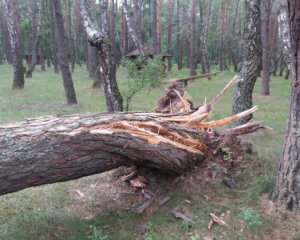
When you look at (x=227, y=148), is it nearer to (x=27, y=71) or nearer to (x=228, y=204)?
(x=228, y=204)

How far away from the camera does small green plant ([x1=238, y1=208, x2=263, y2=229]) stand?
4488 mm

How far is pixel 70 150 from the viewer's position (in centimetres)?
418

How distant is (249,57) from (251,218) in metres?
3.88

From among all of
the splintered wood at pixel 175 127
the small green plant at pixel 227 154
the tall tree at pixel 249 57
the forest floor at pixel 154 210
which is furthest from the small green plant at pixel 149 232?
the tall tree at pixel 249 57

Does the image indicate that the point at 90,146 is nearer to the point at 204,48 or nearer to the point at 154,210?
the point at 154,210

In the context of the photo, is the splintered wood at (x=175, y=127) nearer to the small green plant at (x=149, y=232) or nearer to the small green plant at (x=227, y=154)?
the small green plant at (x=227, y=154)

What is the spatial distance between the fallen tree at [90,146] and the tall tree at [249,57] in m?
2.74

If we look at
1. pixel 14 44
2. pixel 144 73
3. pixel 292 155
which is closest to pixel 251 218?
pixel 292 155

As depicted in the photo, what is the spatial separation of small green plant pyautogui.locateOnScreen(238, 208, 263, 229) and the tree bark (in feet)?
3.22

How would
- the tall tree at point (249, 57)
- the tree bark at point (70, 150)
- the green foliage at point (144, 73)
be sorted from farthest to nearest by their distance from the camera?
the green foliage at point (144, 73), the tall tree at point (249, 57), the tree bark at point (70, 150)

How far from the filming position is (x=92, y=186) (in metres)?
5.54

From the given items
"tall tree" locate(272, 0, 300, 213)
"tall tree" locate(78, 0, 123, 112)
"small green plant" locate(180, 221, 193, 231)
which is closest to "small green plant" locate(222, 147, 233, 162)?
"tall tree" locate(272, 0, 300, 213)

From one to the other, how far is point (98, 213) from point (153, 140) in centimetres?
112

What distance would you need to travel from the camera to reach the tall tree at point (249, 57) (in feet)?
24.5
